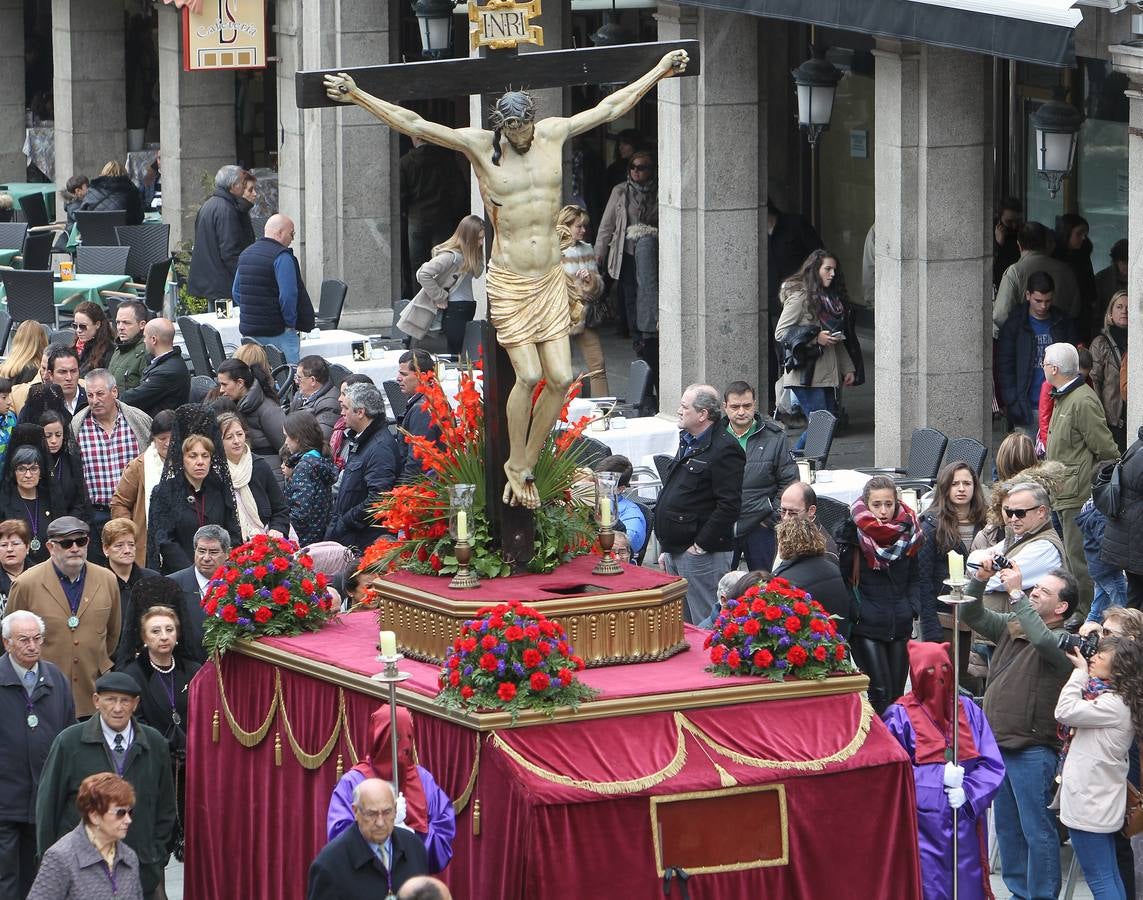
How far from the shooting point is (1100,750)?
36.0 feet

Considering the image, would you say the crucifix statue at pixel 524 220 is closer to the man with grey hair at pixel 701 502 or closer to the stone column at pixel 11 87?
the man with grey hair at pixel 701 502

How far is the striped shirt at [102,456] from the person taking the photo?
623 inches

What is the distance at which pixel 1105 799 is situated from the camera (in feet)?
36.1

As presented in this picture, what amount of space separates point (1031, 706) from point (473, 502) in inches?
103

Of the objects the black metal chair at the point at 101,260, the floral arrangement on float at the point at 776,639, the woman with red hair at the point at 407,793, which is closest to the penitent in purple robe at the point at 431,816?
the woman with red hair at the point at 407,793

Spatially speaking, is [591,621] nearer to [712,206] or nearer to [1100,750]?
[1100,750]

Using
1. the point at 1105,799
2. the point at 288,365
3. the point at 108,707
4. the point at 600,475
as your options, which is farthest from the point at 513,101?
the point at 288,365

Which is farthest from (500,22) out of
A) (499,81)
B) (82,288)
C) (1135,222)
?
(82,288)

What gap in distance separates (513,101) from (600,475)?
2088mm

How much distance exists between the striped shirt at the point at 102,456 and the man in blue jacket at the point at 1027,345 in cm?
675

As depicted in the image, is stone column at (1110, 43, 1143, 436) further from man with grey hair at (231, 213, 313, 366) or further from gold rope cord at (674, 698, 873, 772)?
man with grey hair at (231, 213, 313, 366)

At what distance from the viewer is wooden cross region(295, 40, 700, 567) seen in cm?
1120

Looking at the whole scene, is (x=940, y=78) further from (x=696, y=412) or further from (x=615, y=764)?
(x=615, y=764)

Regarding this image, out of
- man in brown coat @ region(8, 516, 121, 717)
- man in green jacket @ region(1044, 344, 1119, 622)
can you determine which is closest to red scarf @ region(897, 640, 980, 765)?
man in brown coat @ region(8, 516, 121, 717)
